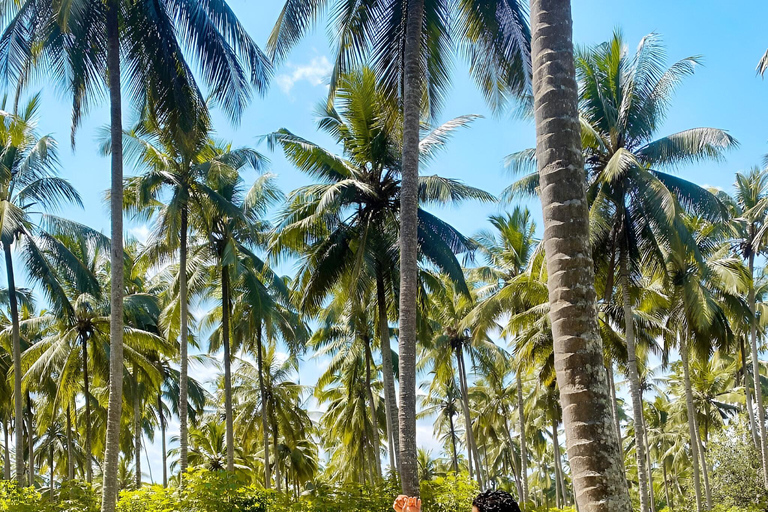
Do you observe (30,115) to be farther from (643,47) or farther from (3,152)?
(643,47)

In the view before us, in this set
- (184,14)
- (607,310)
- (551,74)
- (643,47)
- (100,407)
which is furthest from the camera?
(100,407)

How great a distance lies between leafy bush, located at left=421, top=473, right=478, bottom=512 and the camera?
527 inches

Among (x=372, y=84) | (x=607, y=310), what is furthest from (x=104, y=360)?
(x=607, y=310)

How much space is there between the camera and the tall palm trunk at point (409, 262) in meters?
10.1

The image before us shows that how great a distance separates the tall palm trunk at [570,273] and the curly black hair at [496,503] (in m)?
1.07

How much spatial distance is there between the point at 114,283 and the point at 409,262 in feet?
17.0

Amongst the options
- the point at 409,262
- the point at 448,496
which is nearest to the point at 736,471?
the point at 448,496

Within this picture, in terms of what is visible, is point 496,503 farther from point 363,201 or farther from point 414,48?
point 363,201

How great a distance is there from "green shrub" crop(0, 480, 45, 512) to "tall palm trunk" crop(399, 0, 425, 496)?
25.2 ft

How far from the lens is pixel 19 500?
13.5m

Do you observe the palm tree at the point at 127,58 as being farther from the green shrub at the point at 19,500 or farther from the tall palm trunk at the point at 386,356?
the tall palm trunk at the point at 386,356

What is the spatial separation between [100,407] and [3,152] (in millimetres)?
18022

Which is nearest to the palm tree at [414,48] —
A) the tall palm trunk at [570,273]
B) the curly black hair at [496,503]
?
the tall palm trunk at [570,273]

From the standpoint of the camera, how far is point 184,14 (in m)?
13.2
